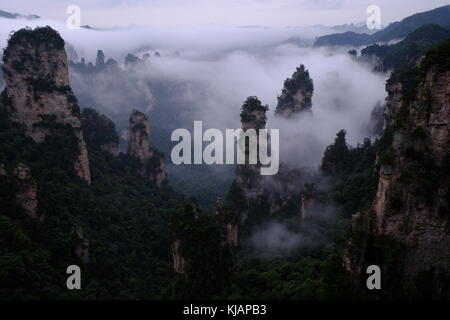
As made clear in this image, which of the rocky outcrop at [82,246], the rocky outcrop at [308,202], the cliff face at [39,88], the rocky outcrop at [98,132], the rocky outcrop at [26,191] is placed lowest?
the rocky outcrop at [82,246]

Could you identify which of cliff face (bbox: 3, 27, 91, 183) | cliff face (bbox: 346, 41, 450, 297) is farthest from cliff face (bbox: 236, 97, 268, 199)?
cliff face (bbox: 346, 41, 450, 297)

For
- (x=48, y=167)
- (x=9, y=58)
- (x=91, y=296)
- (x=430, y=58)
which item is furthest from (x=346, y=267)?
(x=9, y=58)

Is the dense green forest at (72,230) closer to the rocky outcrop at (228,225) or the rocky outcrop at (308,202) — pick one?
the rocky outcrop at (228,225)

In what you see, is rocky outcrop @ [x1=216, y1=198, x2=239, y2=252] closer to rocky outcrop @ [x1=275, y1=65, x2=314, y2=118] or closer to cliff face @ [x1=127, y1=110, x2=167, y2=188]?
cliff face @ [x1=127, y1=110, x2=167, y2=188]

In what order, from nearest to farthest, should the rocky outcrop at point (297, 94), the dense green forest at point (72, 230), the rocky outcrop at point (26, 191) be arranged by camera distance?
the dense green forest at point (72, 230), the rocky outcrop at point (26, 191), the rocky outcrop at point (297, 94)

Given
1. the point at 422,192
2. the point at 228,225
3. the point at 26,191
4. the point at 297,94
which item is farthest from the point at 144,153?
the point at 422,192

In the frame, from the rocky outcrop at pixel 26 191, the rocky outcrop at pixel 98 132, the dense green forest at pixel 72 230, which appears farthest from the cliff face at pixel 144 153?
the rocky outcrop at pixel 26 191

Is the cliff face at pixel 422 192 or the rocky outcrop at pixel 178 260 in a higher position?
the cliff face at pixel 422 192

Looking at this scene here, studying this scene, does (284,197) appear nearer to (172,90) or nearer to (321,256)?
(321,256)
